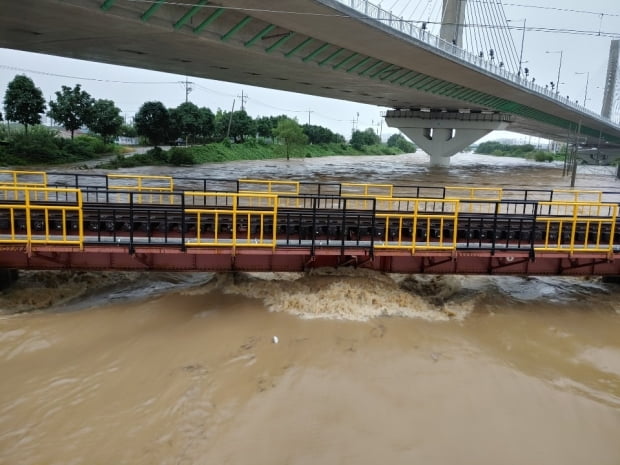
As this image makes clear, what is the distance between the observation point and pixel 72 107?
1925 inches

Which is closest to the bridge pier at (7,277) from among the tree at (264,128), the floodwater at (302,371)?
the floodwater at (302,371)

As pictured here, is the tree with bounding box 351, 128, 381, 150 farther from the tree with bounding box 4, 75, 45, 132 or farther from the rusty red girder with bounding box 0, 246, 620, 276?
the rusty red girder with bounding box 0, 246, 620, 276

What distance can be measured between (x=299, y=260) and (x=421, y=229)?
3129mm

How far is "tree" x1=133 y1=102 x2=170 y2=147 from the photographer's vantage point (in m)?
52.8

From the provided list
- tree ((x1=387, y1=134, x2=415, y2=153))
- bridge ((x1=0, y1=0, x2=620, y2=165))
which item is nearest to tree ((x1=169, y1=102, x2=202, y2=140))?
bridge ((x1=0, y1=0, x2=620, y2=165))

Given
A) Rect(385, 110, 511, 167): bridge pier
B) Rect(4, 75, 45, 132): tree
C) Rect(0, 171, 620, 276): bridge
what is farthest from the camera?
Rect(385, 110, 511, 167): bridge pier

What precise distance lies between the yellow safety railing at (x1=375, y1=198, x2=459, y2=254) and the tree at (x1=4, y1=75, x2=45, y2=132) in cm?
4453

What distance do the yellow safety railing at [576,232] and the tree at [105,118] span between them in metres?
48.9

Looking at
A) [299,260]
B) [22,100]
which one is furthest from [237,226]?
[22,100]

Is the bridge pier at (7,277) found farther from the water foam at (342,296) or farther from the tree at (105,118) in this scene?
the tree at (105,118)

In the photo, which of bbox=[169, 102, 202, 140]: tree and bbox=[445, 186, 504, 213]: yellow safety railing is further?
bbox=[169, 102, 202, 140]: tree

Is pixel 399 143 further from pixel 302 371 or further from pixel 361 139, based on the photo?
pixel 302 371

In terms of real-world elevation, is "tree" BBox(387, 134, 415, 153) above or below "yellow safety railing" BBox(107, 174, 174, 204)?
above

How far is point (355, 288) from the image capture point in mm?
10383
